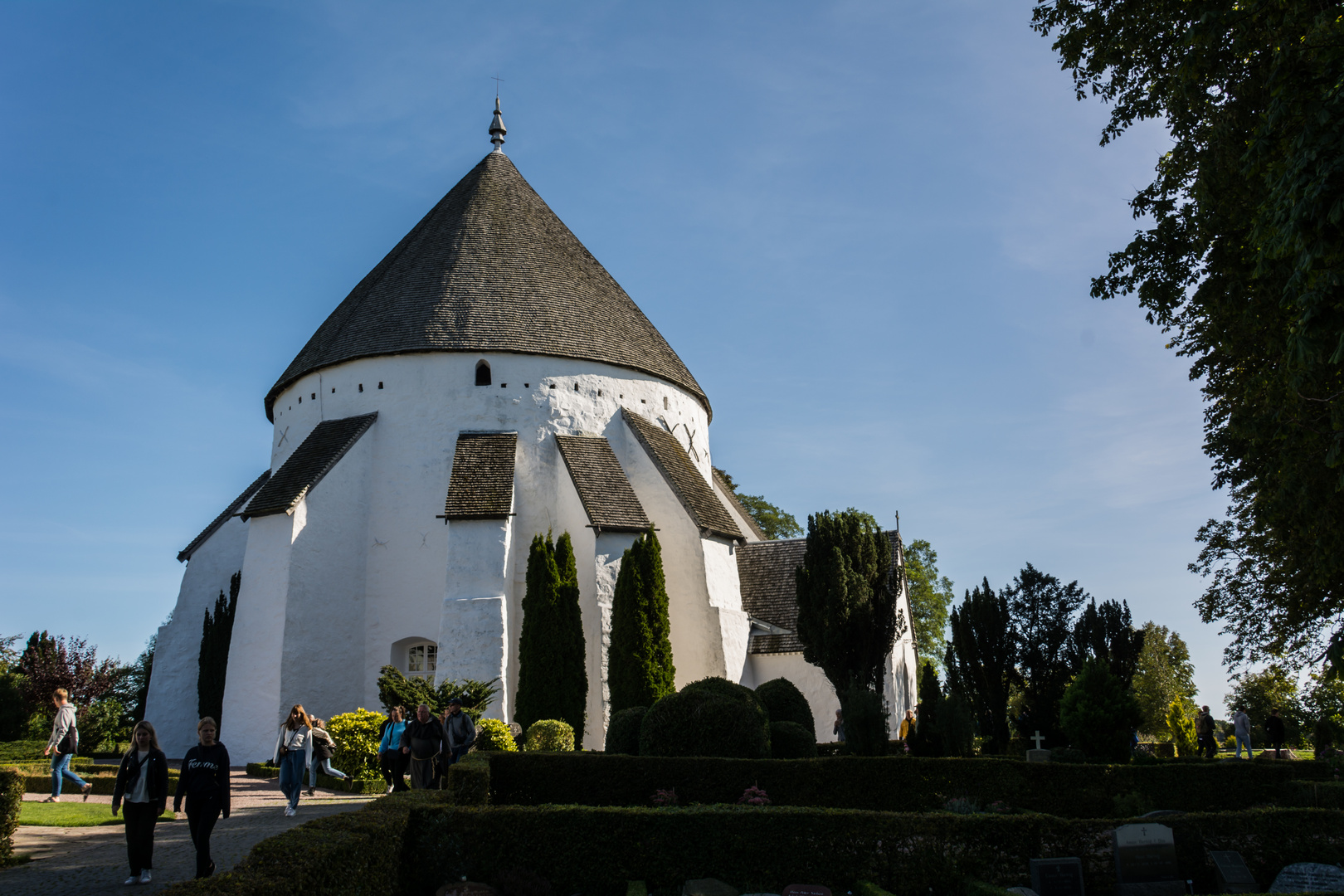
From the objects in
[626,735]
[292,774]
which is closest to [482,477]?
[626,735]

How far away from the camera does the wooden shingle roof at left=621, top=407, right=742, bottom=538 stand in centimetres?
2144

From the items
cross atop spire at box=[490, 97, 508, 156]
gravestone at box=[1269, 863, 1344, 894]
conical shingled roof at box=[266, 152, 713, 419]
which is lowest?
gravestone at box=[1269, 863, 1344, 894]

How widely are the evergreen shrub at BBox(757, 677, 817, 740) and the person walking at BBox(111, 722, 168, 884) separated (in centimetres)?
962

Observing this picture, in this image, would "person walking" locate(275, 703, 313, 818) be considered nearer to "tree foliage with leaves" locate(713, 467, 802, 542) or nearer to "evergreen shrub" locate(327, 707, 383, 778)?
"evergreen shrub" locate(327, 707, 383, 778)

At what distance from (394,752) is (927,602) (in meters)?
33.6

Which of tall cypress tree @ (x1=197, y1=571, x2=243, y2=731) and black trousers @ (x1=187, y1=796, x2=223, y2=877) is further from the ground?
tall cypress tree @ (x1=197, y1=571, x2=243, y2=731)

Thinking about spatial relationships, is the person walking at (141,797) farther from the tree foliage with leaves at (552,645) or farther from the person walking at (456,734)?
the tree foliage with leaves at (552,645)

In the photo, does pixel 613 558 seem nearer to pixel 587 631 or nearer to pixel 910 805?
pixel 587 631

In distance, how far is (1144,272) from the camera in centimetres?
1271

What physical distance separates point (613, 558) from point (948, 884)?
12648mm

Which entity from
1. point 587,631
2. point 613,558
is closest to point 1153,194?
point 613,558

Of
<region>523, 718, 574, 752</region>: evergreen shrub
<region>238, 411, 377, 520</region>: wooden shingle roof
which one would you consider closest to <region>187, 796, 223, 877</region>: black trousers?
<region>523, 718, 574, 752</region>: evergreen shrub

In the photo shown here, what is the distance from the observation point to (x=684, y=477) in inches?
882

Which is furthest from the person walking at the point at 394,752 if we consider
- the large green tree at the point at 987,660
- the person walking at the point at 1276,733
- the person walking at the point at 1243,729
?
the person walking at the point at 1243,729
